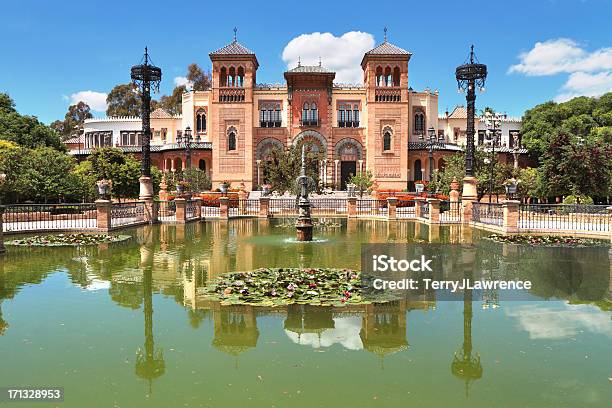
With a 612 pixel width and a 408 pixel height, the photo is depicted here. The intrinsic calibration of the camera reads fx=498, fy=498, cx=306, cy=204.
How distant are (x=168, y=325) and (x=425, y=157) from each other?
148 feet

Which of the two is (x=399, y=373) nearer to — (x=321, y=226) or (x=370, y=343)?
(x=370, y=343)

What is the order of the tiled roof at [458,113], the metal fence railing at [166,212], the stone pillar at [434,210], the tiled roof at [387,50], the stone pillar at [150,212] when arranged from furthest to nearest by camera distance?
the tiled roof at [458,113]
the tiled roof at [387,50]
the metal fence railing at [166,212]
the stone pillar at [434,210]
the stone pillar at [150,212]

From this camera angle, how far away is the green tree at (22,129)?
1623 inches

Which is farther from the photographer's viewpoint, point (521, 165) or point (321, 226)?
point (521, 165)

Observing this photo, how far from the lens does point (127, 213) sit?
2103cm

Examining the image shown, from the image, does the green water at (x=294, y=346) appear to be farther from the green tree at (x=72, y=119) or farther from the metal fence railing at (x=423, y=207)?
the green tree at (x=72, y=119)

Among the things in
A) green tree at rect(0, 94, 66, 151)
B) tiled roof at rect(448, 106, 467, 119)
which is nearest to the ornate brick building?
tiled roof at rect(448, 106, 467, 119)

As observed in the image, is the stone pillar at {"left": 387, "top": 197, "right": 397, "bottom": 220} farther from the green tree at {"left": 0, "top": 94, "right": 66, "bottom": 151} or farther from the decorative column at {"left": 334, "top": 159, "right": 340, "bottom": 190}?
the green tree at {"left": 0, "top": 94, "right": 66, "bottom": 151}

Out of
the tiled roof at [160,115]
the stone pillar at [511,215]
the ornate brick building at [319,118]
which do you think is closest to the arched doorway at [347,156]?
the ornate brick building at [319,118]

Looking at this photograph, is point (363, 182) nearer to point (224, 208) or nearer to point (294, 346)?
point (224, 208)

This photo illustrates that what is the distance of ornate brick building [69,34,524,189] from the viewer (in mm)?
47594

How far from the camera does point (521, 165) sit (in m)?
52.2

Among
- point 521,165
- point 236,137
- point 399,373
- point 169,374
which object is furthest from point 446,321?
point 521,165

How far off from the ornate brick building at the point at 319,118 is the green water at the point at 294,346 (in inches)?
1496
